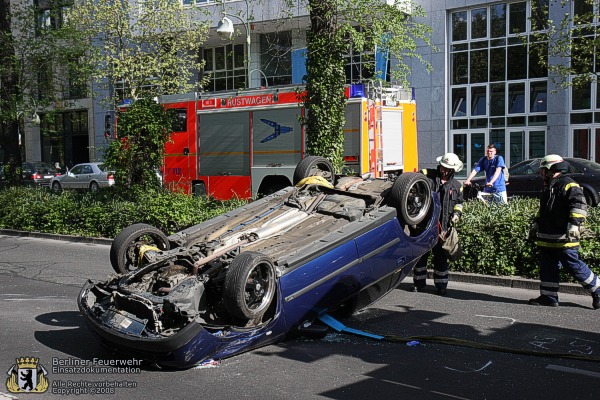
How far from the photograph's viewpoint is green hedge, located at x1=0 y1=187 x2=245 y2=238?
487 inches

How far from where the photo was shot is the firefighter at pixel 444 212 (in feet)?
26.0

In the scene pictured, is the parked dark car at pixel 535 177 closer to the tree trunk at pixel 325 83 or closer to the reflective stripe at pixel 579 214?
the tree trunk at pixel 325 83

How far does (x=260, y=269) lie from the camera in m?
5.38

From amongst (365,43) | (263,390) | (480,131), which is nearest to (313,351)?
(263,390)

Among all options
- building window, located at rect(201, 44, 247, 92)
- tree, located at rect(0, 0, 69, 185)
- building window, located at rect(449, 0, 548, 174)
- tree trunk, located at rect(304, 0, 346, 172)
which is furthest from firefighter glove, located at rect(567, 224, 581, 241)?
building window, located at rect(201, 44, 247, 92)

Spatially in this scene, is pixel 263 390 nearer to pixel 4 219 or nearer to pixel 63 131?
pixel 4 219

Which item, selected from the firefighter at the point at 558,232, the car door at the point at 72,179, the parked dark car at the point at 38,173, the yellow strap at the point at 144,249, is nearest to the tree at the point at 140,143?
the yellow strap at the point at 144,249

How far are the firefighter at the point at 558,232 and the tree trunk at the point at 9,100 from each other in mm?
13310

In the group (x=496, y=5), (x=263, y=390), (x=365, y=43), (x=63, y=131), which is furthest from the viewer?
(x=63, y=131)

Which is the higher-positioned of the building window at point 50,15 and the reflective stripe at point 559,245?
the building window at point 50,15

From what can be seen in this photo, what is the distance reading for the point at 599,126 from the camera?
71.1ft

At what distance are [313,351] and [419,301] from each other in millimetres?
2362

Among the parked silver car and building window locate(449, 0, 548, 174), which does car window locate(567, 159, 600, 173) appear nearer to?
building window locate(449, 0, 548, 174)

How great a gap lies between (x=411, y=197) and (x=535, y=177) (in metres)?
10.2
